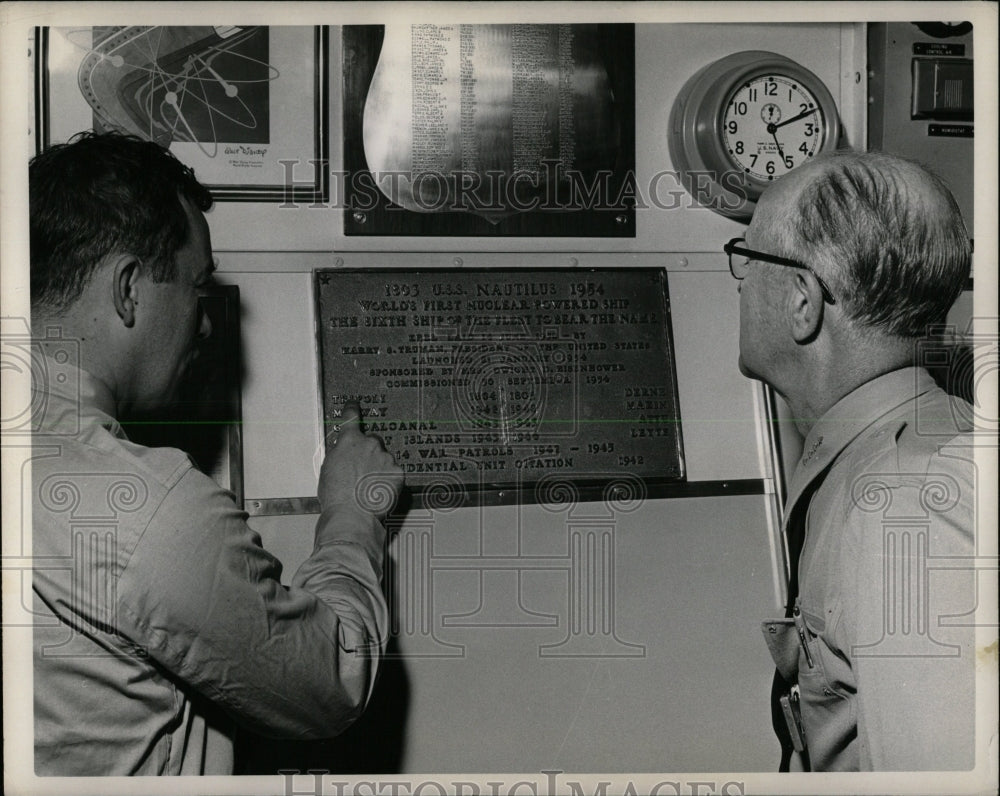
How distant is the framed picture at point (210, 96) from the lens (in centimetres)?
188

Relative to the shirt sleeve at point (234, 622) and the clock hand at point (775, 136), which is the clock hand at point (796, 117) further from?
the shirt sleeve at point (234, 622)

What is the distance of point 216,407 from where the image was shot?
6.41 feet

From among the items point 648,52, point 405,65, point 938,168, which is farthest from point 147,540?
point 938,168

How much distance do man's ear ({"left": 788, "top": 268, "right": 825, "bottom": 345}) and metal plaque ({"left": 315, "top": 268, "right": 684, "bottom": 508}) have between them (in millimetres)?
391

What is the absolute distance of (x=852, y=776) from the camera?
1726 mm

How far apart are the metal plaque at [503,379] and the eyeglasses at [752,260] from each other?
0.24 metres

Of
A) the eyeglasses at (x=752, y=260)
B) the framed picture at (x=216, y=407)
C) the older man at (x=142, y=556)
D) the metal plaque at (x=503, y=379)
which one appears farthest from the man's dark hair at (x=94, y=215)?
the eyeglasses at (x=752, y=260)

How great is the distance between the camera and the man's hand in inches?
76.0

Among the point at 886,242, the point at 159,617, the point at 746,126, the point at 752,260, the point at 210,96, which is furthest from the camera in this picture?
the point at 746,126

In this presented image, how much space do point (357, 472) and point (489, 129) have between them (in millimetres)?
739

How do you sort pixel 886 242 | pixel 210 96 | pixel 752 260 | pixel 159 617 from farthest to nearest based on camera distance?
pixel 210 96 < pixel 752 260 < pixel 886 242 < pixel 159 617

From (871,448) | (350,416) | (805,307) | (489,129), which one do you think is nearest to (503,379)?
(350,416)

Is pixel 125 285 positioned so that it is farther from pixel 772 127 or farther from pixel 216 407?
pixel 772 127

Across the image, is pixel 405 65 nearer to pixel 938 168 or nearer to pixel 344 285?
pixel 344 285
